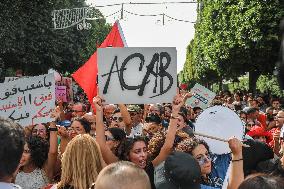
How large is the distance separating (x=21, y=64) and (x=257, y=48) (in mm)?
12748

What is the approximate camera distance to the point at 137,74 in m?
4.93

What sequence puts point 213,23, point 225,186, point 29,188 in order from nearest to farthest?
point 225,186 < point 29,188 < point 213,23

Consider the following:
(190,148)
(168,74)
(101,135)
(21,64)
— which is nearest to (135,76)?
(168,74)

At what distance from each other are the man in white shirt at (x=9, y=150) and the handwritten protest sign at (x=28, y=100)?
3.08 metres

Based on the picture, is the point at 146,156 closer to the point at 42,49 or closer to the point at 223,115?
the point at 223,115

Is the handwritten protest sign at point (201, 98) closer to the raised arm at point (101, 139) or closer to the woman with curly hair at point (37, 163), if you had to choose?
the woman with curly hair at point (37, 163)

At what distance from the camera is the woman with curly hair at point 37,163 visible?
4.53 metres

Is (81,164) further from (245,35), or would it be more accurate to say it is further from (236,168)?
(245,35)

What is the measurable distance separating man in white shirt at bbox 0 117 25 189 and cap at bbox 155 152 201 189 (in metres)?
0.95

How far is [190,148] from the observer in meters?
4.18

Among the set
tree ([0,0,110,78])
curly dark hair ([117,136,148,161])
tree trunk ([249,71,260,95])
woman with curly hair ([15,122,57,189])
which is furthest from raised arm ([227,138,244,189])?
tree trunk ([249,71,260,95])

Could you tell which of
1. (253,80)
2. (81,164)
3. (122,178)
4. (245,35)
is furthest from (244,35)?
(122,178)

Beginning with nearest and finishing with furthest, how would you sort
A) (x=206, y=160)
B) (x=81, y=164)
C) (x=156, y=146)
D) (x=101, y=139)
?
(x=81, y=164) → (x=206, y=160) → (x=101, y=139) → (x=156, y=146)

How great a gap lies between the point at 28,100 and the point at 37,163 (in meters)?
1.27
